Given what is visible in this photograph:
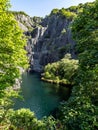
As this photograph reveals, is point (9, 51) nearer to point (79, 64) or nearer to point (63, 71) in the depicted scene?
point (79, 64)

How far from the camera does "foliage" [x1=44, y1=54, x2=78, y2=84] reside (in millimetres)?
112375

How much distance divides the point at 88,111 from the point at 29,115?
14.6 metres

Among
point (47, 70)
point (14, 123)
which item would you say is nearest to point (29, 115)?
point (14, 123)

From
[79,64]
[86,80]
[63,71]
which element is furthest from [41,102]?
[63,71]

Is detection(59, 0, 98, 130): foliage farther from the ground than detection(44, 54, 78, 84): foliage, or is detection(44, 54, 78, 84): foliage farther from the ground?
detection(59, 0, 98, 130): foliage

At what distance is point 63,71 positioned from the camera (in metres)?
125

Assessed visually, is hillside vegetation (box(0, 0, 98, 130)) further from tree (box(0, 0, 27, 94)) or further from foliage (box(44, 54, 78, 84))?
foliage (box(44, 54, 78, 84))

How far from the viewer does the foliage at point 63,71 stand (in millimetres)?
112375

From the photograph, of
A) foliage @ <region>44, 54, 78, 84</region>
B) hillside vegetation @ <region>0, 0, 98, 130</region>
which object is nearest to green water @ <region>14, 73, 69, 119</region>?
foliage @ <region>44, 54, 78, 84</region>

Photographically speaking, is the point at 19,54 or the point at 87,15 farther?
the point at 19,54

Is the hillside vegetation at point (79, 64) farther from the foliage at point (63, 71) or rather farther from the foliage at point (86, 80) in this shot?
the foliage at point (63, 71)

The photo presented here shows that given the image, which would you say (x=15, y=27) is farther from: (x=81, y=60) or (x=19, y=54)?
(x=81, y=60)

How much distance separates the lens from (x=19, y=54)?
939 inches

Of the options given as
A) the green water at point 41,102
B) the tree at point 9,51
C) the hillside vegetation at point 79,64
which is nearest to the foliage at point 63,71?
the green water at point 41,102
